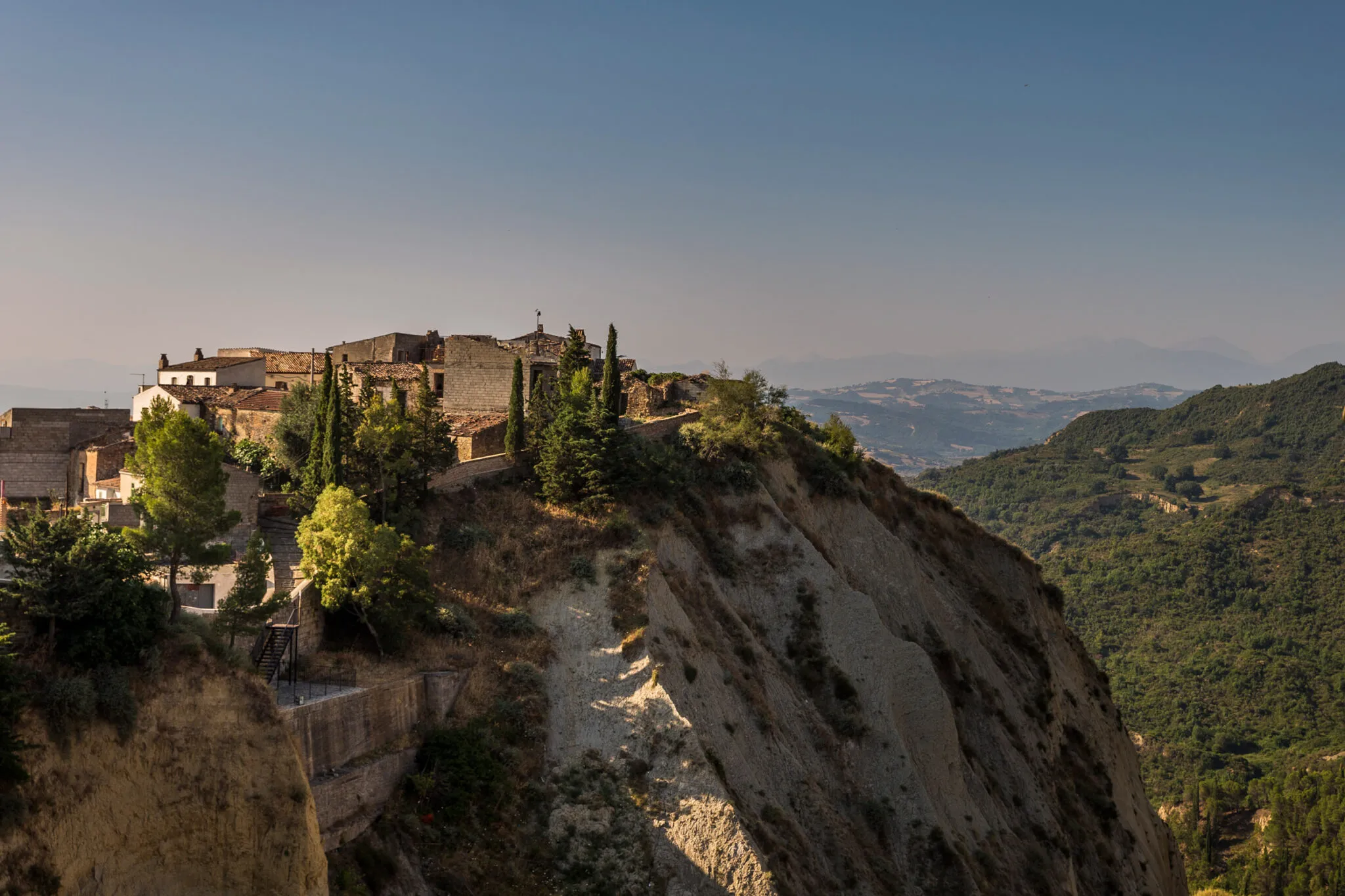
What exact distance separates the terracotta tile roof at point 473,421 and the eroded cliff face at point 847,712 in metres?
9.74

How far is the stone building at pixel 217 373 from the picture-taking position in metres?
52.4

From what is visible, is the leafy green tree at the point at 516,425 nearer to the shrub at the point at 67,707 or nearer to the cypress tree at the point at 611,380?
the cypress tree at the point at 611,380

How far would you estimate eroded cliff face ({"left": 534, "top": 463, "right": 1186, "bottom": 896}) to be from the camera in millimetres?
29375

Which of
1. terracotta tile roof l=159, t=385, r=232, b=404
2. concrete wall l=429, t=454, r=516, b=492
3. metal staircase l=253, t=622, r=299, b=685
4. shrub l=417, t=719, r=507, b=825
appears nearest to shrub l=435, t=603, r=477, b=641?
shrub l=417, t=719, r=507, b=825

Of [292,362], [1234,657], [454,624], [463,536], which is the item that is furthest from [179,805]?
[1234,657]

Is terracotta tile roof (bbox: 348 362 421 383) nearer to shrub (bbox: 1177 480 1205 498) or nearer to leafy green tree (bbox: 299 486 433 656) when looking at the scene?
leafy green tree (bbox: 299 486 433 656)

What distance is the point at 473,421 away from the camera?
147ft

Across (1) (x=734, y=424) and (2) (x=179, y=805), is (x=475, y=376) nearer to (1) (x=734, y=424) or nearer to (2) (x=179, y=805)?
(1) (x=734, y=424)

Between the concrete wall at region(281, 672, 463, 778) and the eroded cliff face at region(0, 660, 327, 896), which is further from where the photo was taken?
the concrete wall at region(281, 672, 463, 778)

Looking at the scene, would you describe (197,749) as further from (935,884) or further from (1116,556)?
(1116,556)

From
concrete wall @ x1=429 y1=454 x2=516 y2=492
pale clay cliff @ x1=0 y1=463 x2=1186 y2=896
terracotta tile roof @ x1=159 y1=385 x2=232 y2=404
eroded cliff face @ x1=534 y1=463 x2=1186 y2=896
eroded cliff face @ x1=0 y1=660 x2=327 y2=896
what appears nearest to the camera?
eroded cliff face @ x1=0 y1=660 x2=327 y2=896

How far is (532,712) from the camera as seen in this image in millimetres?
29594

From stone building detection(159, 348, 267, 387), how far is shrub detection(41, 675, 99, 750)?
36.9 meters

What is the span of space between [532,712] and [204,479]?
10630mm
